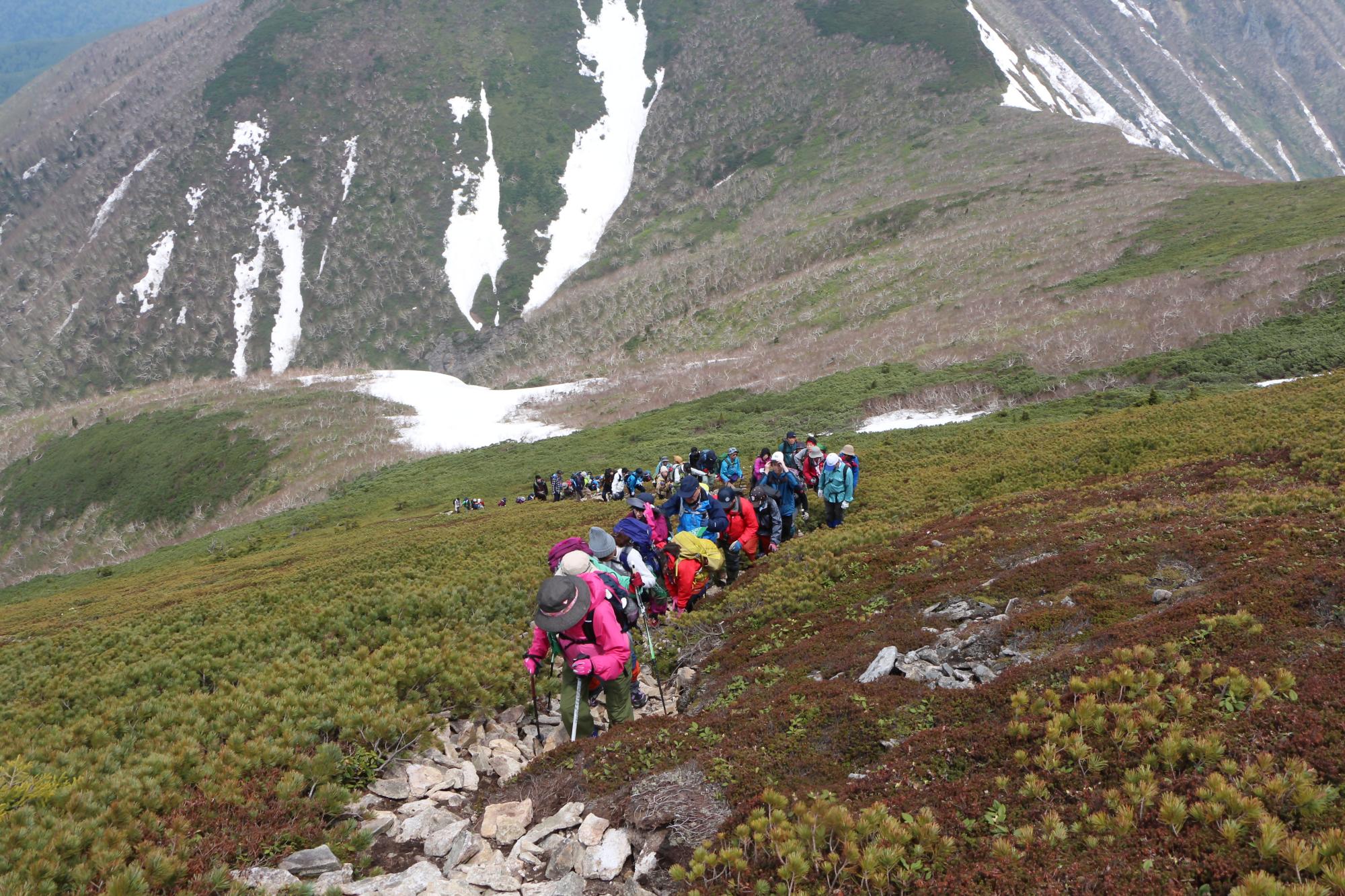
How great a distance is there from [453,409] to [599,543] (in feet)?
242

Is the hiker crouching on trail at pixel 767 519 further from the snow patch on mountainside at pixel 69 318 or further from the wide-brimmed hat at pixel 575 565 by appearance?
the snow patch on mountainside at pixel 69 318

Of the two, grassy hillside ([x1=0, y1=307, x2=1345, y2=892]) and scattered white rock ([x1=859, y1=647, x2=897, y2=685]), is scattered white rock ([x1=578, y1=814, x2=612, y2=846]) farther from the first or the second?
scattered white rock ([x1=859, y1=647, x2=897, y2=685])

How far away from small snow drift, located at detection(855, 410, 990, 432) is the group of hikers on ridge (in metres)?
14.8

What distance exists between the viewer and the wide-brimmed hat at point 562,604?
9.09 metres

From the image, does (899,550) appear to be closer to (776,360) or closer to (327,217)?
(776,360)

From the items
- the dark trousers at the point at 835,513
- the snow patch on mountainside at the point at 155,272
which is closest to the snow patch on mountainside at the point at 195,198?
the snow patch on mountainside at the point at 155,272

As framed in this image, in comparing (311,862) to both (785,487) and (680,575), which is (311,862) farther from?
(785,487)

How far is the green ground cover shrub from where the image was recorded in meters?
71.8

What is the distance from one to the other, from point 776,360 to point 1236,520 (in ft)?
187

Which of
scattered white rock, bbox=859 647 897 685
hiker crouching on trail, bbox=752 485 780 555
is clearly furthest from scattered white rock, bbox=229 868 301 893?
hiker crouching on trail, bbox=752 485 780 555

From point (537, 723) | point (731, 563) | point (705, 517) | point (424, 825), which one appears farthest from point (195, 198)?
point (424, 825)

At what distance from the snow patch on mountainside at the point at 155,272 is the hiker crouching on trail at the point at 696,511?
591 ft

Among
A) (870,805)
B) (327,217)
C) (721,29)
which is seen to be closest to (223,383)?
(327,217)

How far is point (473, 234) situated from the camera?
163750mm
